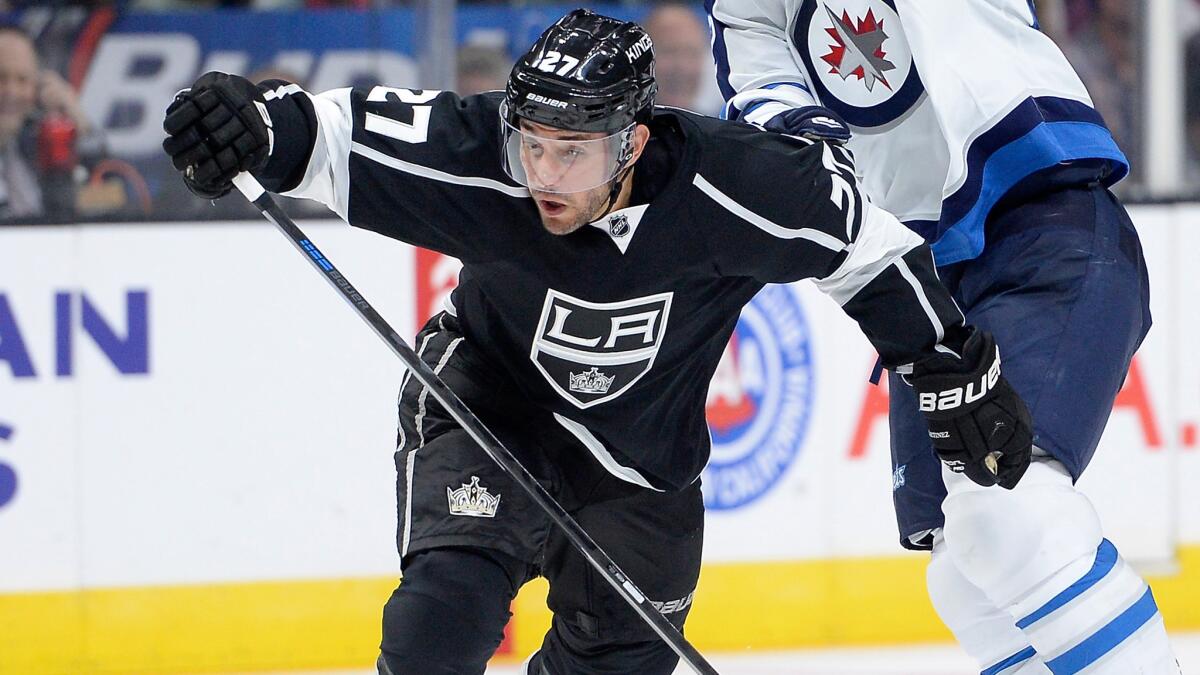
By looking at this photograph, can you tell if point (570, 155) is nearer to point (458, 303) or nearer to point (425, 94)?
point (425, 94)

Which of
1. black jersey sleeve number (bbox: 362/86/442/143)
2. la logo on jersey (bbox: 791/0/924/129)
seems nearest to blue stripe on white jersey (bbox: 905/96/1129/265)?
la logo on jersey (bbox: 791/0/924/129)

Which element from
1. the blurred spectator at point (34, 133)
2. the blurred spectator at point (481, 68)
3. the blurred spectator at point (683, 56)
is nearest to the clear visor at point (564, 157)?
the blurred spectator at point (34, 133)

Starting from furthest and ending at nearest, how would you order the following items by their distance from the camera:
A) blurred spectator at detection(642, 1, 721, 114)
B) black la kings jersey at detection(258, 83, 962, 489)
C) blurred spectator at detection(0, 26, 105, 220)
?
blurred spectator at detection(642, 1, 721, 114)
blurred spectator at detection(0, 26, 105, 220)
black la kings jersey at detection(258, 83, 962, 489)

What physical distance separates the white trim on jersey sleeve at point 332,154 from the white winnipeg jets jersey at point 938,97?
2.00 feet

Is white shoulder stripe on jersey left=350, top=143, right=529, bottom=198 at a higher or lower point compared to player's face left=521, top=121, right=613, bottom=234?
lower

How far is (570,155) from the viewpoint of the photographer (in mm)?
2072

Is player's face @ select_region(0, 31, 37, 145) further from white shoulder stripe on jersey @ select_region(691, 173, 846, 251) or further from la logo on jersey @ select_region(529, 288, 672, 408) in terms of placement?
white shoulder stripe on jersey @ select_region(691, 173, 846, 251)

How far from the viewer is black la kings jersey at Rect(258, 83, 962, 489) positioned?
2148 mm

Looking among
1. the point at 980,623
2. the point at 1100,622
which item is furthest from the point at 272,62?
the point at 1100,622

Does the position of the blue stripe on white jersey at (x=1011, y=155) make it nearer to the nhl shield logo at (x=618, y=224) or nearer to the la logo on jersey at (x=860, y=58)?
the la logo on jersey at (x=860, y=58)

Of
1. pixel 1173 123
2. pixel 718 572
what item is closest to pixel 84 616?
pixel 718 572

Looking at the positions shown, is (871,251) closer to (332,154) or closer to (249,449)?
(332,154)

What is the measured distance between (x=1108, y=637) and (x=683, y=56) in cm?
243

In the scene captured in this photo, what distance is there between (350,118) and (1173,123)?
104 inches
